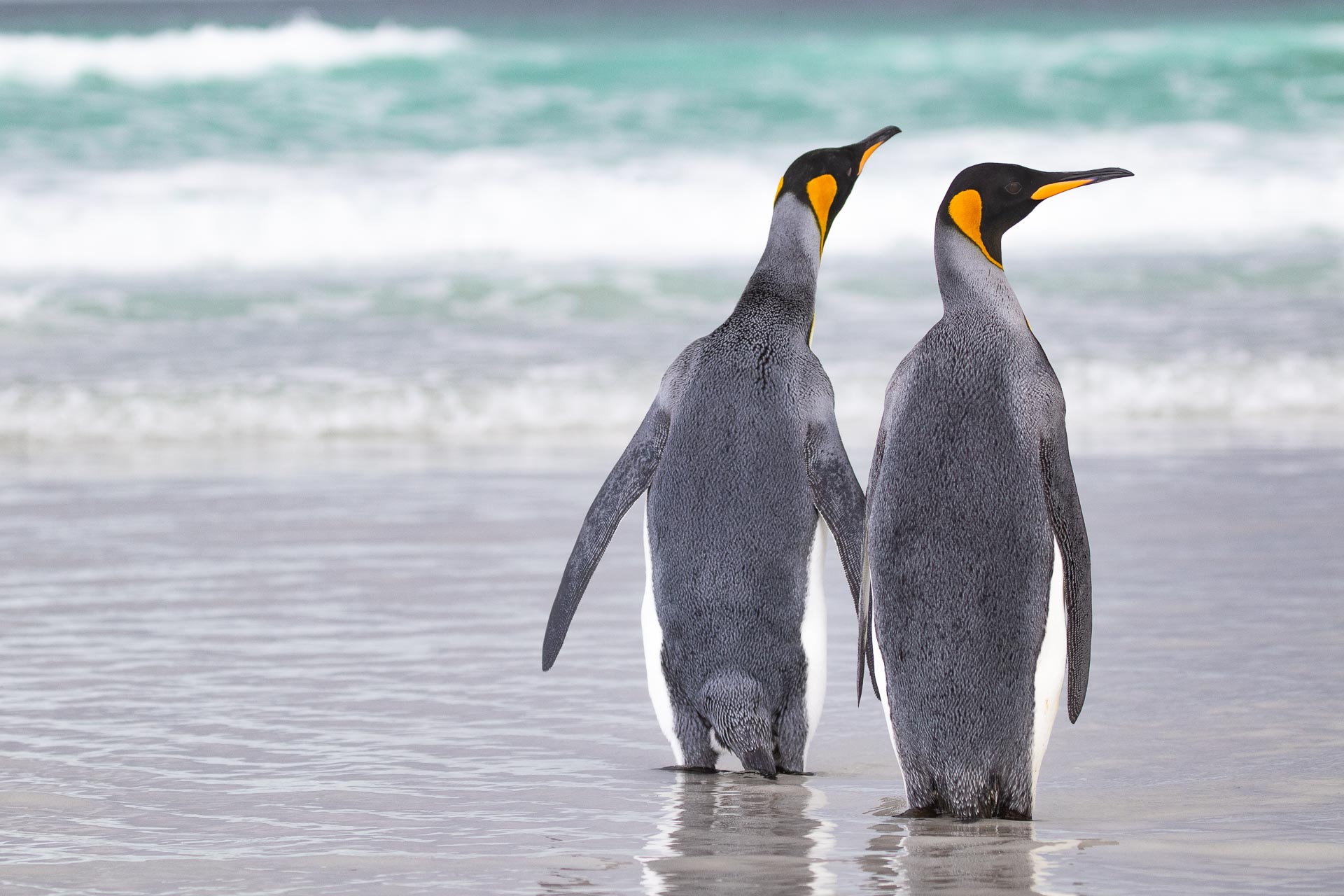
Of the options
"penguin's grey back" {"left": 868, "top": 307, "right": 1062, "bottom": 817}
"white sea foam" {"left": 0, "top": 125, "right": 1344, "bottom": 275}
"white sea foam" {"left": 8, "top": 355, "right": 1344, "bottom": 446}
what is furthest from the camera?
"white sea foam" {"left": 0, "top": 125, "right": 1344, "bottom": 275}

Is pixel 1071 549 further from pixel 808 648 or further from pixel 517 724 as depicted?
pixel 517 724

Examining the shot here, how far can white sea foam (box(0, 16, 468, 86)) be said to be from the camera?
17.3m

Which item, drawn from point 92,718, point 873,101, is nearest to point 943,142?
point 873,101

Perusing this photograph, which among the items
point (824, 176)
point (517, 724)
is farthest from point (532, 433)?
point (824, 176)

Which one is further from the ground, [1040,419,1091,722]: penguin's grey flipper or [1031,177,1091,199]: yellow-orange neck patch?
[1031,177,1091,199]: yellow-orange neck patch

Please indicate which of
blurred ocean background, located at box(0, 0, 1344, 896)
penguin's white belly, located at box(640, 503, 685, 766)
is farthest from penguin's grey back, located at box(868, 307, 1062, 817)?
penguin's white belly, located at box(640, 503, 685, 766)

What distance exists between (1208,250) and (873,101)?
559 cm

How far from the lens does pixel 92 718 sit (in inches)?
133

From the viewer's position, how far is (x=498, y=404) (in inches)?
281

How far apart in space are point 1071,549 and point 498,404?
4.64 m

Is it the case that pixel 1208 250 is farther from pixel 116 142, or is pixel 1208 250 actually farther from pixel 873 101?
pixel 116 142

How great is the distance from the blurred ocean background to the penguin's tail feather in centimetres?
4

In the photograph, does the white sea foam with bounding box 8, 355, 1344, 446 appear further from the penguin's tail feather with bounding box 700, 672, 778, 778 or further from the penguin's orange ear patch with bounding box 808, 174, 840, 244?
the penguin's tail feather with bounding box 700, 672, 778, 778

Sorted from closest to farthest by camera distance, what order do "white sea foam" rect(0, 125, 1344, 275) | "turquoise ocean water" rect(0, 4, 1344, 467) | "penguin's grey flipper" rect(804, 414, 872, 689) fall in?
1. "penguin's grey flipper" rect(804, 414, 872, 689)
2. "turquoise ocean water" rect(0, 4, 1344, 467)
3. "white sea foam" rect(0, 125, 1344, 275)
